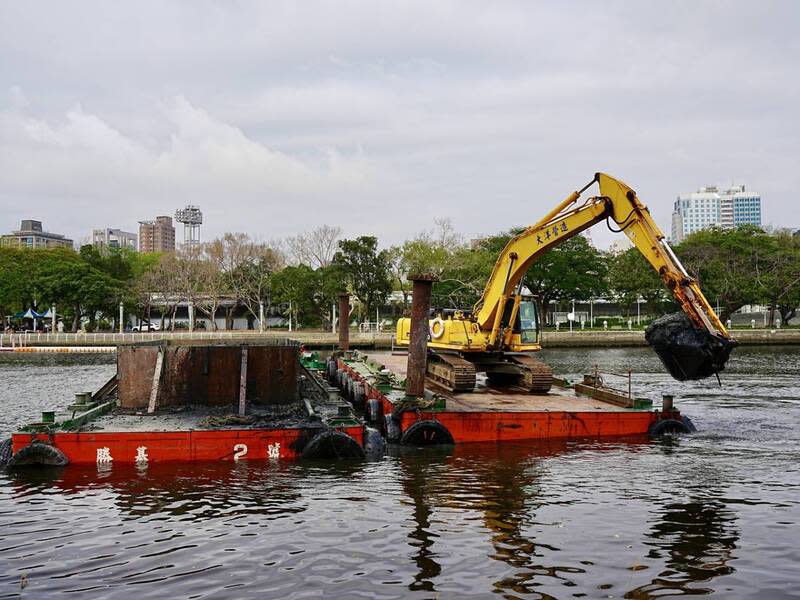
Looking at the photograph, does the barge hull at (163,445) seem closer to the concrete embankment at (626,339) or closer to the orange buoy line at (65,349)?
the orange buoy line at (65,349)

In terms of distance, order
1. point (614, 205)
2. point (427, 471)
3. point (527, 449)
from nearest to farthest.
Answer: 1. point (427, 471)
2. point (527, 449)
3. point (614, 205)

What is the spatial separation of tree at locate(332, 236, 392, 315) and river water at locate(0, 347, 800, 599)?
170ft

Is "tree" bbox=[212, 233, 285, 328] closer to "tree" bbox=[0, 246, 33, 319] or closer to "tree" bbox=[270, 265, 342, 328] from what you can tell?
"tree" bbox=[270, 265, 342, 328]

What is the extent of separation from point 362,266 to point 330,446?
5336 centimetres

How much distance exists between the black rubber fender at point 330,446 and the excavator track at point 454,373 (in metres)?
5.60

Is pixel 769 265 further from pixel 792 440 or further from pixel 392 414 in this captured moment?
pixel 392 414

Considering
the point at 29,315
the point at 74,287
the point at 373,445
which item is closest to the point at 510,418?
the point at 373,445

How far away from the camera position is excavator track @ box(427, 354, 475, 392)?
64.9ft

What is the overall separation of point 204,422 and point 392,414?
4.23m

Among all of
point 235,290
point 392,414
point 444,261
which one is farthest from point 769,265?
point 392,414

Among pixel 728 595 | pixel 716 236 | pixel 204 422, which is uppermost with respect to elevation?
pixel 716 236

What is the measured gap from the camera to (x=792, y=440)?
17.2 m

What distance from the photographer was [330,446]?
14.6m

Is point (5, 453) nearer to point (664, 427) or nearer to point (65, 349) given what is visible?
point (664, 427)
